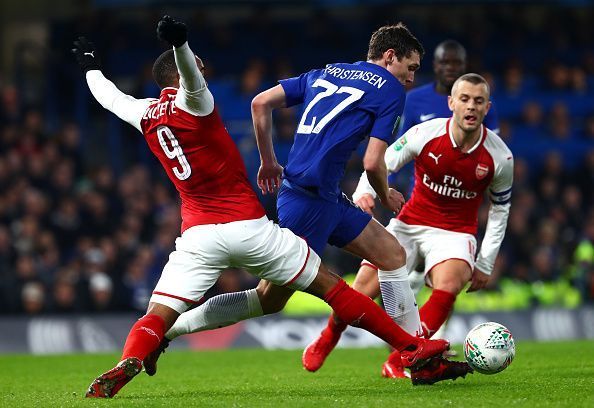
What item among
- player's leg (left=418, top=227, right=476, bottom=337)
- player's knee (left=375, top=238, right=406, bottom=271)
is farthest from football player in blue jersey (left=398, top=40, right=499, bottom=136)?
player's knee (left=375, top=238, right=406, bottom=271)

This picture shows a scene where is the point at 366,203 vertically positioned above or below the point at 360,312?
above

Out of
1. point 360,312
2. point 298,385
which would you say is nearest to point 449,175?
point 360,312

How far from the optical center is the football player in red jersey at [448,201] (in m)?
7.92

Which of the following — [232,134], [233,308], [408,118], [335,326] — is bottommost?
[335,326]

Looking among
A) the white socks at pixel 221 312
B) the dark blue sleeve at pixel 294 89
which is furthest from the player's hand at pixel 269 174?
the white socks at pixel 221 312

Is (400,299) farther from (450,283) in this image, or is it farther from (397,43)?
(397,43)

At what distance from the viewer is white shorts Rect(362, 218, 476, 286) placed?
816 cm

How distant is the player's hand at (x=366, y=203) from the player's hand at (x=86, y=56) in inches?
76.7

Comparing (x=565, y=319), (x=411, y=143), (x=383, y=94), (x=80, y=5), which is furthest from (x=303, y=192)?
(x=80, y=5)

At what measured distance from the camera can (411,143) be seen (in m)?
8.14

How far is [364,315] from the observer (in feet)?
22.2

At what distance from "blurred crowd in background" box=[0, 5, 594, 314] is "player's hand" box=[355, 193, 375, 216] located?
21.8ft

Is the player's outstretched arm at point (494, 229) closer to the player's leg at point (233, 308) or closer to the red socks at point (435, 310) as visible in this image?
the red socks at point (435, 310)

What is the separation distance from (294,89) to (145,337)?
1853 mm
